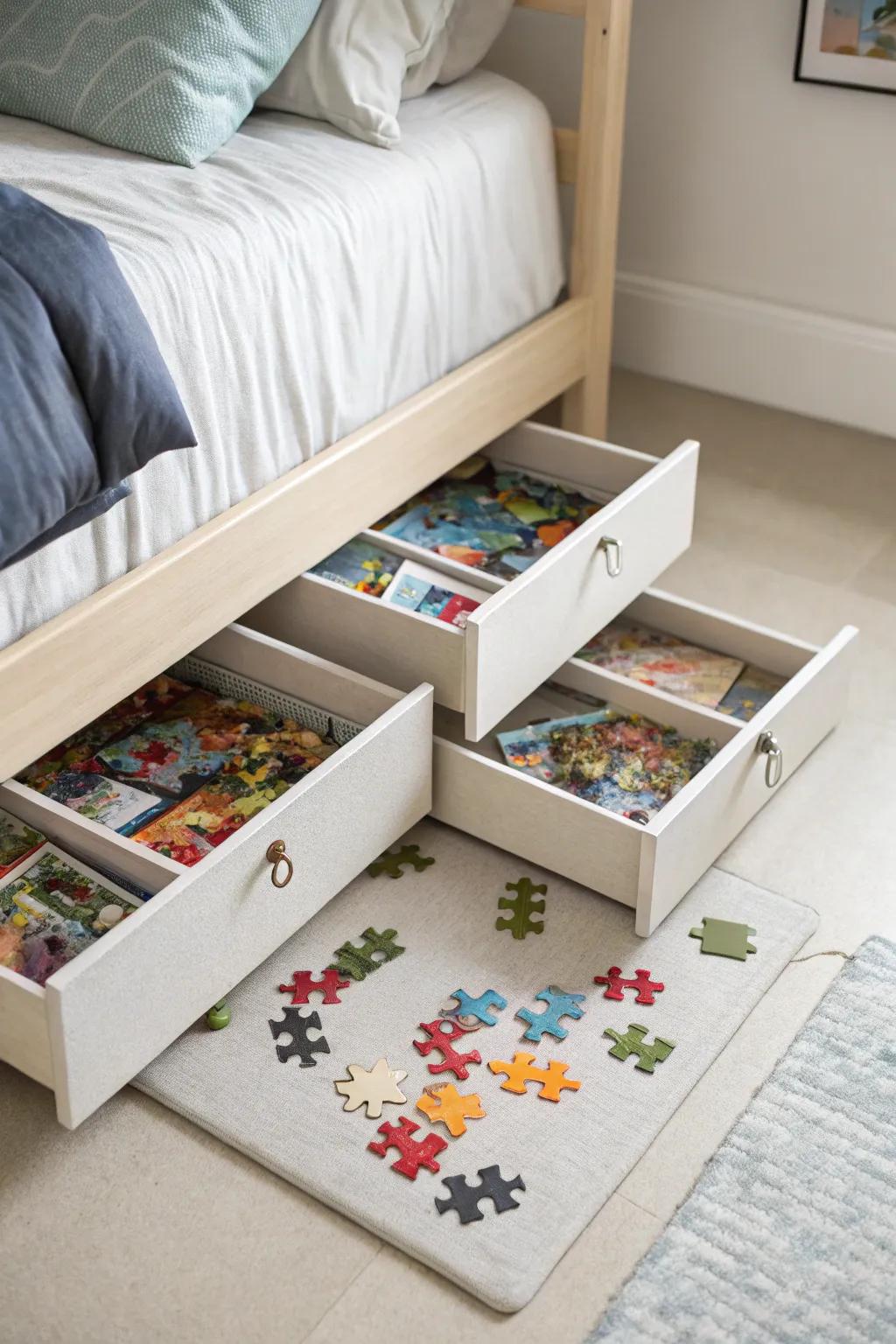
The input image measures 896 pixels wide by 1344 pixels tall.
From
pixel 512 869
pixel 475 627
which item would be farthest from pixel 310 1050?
pixel 475 627

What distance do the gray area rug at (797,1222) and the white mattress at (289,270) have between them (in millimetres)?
853

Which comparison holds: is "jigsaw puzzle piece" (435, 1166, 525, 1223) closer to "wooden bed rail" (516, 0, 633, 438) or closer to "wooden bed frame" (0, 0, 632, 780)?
"wooden bed frame" (0, 0, 632, 780)

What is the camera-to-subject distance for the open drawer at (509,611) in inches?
67.6

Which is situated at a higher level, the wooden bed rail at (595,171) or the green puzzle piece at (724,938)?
the wooden bed rail at (595,171)

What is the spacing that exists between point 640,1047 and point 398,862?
40cm

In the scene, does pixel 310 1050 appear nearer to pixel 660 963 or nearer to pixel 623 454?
pixel 660 963

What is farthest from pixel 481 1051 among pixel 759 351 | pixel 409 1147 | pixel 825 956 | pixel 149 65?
pixel 759 351

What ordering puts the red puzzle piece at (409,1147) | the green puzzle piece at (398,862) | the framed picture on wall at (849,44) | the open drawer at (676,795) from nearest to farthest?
the red puzzle piece at (409,1147) < the open drawer at (676,795) < the green puzzle piece at (398,862) < the framed picture on wall at (849,44)

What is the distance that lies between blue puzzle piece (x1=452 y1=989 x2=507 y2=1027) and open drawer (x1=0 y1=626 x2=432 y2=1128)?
0.54 ft

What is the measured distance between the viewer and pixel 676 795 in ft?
5.53

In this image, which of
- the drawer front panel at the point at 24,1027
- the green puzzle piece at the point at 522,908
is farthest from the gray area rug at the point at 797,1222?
the drawer front panel at the point at 24,1027

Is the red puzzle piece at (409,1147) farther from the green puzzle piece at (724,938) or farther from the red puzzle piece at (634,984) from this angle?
the green puzzle piece at (724,938)

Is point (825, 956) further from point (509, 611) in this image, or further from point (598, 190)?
point (598, 190)

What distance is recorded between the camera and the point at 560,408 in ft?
8.82
